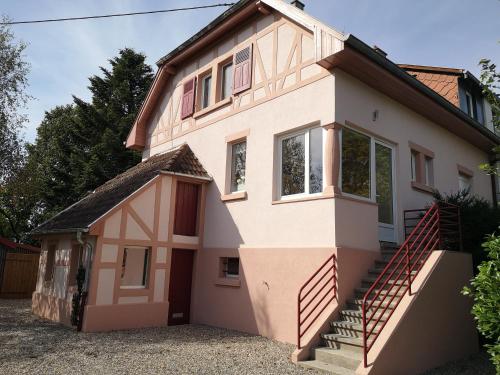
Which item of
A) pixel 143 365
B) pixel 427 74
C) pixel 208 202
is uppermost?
pixel 427 74

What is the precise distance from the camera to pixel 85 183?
23109 mm

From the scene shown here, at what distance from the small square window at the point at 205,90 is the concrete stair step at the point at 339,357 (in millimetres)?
8316

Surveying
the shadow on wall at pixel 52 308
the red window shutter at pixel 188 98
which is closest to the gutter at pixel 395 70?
the red window shutter at pixel 188 98

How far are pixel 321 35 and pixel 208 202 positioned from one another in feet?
17.5

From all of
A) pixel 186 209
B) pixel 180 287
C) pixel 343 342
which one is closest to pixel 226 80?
pixel 186 209

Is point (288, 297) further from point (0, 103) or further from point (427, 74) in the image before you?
point (427, 74)

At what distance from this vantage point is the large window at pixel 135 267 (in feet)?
33.8

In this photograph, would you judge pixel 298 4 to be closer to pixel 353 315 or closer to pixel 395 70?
pixel 395 70

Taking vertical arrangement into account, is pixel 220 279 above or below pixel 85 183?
below

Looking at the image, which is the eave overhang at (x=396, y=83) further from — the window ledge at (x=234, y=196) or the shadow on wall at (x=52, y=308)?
the shadow on wall at (x=52, y=308)

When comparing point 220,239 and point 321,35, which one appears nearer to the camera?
point 321,35

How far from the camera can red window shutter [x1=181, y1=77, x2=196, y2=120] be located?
506 inches

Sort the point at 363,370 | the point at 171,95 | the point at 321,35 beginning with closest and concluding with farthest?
the point at 363,370, the point at 321,35, the point at 171,95

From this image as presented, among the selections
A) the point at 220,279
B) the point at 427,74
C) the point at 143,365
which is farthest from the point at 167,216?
the point at 427,74
